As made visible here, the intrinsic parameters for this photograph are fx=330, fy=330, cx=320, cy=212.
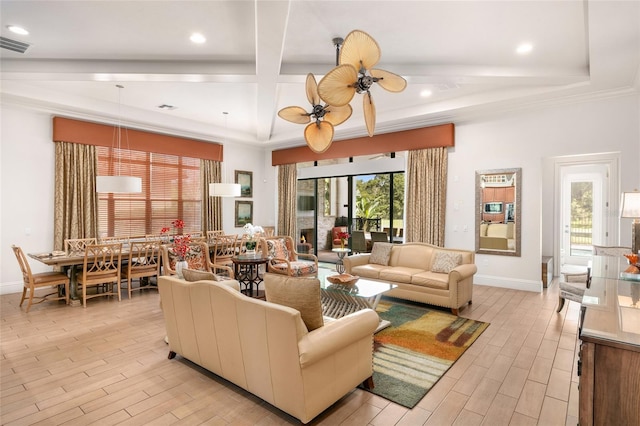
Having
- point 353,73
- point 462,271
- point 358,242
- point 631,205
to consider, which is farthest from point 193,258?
point 631,205

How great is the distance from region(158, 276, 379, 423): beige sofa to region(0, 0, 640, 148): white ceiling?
2.68 metres

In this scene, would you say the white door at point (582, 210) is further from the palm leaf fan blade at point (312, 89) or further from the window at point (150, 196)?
the window at point (150, 196)

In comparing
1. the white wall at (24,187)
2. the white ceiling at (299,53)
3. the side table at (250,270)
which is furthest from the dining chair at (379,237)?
the white wall at (24,187)

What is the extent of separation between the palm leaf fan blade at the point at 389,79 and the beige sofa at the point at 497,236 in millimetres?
4064

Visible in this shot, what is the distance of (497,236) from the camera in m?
6.16

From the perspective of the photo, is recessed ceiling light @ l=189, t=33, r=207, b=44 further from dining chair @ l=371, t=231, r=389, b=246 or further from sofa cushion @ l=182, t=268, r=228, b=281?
dining chair @ l=371, t=231, r=389, b=246

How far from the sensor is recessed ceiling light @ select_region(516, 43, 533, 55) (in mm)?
3988

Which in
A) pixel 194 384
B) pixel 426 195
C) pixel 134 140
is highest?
pixel 134 140

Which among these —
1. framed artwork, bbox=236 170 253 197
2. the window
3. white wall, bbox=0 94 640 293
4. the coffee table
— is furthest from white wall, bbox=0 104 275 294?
the coffee table

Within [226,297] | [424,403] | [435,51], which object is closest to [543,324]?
[424,403]

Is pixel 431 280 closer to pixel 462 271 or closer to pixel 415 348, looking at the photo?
pixel 462 271

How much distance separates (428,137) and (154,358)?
604 cm

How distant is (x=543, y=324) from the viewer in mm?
4172

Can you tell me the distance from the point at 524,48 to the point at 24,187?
26.4 feet
